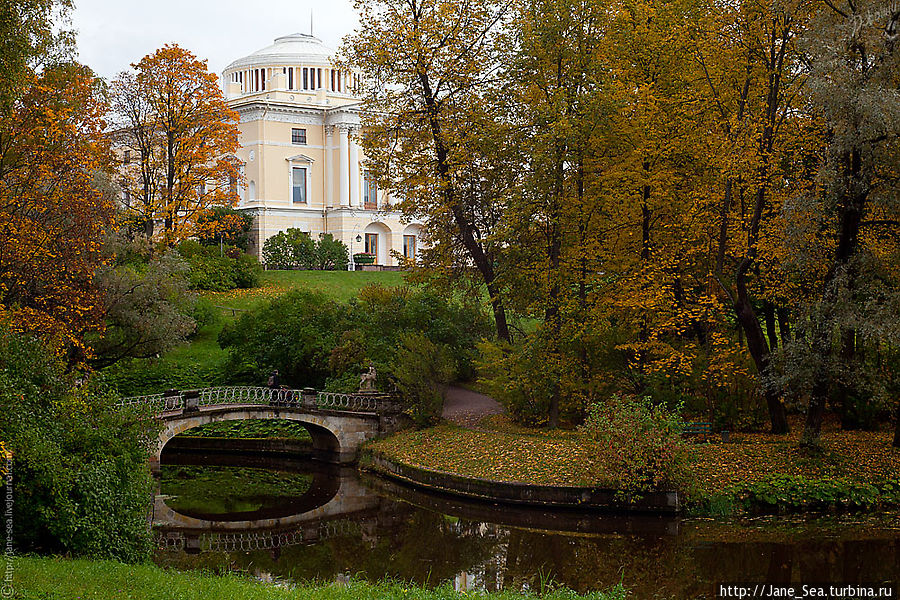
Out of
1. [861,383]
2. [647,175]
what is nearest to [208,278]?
[647,175]

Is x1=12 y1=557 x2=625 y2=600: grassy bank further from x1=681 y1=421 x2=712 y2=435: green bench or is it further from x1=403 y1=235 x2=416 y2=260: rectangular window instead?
x1=403 y1=235 x2=416 y2=260: rectangular window

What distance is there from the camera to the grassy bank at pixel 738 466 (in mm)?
20328

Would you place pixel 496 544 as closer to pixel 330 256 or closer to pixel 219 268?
pixel 219 268

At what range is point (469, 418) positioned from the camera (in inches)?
1121

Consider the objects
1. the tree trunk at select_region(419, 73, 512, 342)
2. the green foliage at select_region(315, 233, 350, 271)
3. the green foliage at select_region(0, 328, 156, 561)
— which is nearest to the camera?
the green foliage at select_region(0, 328, 156, 561)

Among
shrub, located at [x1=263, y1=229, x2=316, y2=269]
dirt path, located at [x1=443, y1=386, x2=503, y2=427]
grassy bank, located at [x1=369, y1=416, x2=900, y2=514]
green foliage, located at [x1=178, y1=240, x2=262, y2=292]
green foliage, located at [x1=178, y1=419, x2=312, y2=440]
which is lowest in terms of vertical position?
green foliage, located at [x1=178, y1=419, x2=312, y2=440]

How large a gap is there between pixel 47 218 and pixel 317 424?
9.40 metres

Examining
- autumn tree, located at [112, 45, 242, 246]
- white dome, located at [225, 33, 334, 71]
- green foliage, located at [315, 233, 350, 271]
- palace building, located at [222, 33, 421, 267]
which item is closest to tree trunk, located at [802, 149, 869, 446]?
autumn tree, located at [112, 45, 242, 246]

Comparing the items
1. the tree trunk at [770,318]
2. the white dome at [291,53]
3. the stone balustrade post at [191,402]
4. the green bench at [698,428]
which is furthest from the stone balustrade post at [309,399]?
the white dome at [291,53]

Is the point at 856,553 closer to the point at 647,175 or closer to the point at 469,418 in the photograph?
the point at 647,175

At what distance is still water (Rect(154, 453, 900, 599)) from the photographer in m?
16.3

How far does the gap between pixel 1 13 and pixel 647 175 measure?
15117 millimetres

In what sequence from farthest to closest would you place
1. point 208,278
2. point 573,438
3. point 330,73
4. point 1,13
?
1. point 330,73
2. point 208,278
3. point 573,438
4. point 1,13

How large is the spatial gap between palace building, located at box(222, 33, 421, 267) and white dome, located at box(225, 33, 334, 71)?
474mm
